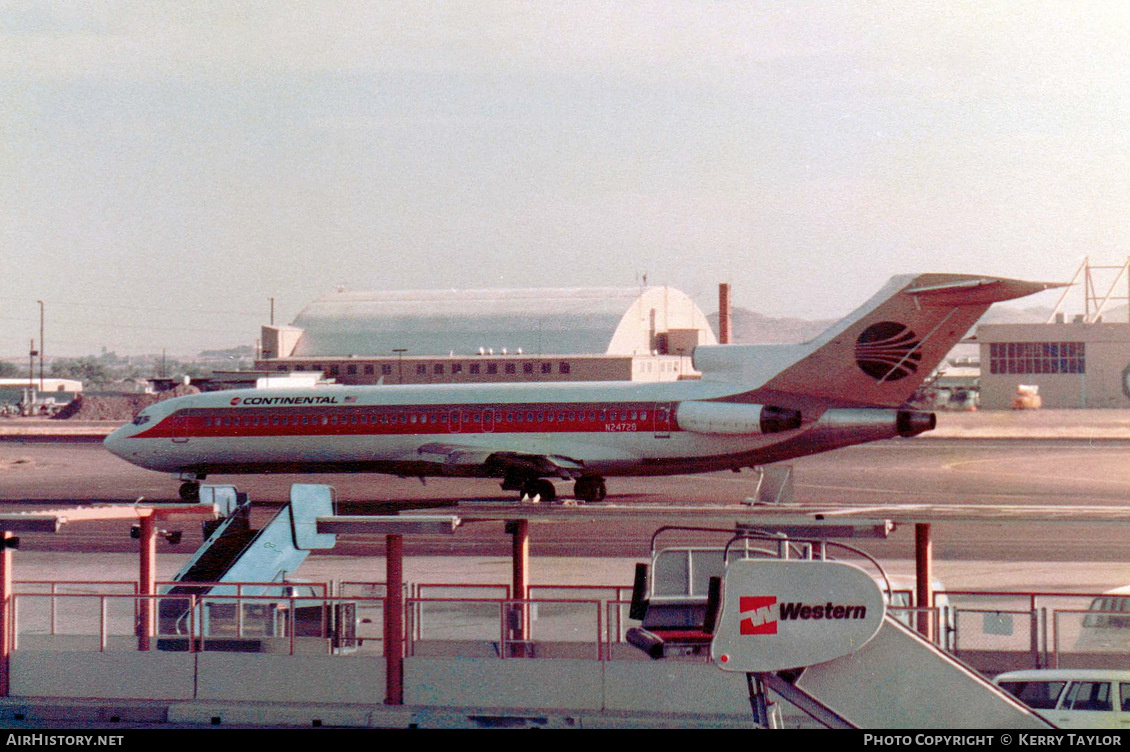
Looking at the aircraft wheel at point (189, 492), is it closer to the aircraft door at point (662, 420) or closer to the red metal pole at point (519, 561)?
the aircraft door at point (662, 420)

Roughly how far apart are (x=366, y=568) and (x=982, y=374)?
90.1m

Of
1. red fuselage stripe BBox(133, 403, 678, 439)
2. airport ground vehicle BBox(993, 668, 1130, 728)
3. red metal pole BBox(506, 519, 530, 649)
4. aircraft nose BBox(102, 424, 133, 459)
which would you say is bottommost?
airport ground vehicle BBox(993, 668, 1130, 728)

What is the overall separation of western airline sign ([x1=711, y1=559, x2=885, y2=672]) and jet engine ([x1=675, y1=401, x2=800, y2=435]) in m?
25.8

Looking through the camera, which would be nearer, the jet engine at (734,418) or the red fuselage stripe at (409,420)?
the jet engine at (734,418)

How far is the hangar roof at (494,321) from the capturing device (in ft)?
330

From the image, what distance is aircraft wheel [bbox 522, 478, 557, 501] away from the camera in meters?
39.9

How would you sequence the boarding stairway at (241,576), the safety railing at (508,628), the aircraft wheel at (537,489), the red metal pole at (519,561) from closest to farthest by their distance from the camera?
the safety railing at (508,628) < the red metal pole at (519,561) < the boarding stairway at (241,576) < the aircraft wheel at (537,489)

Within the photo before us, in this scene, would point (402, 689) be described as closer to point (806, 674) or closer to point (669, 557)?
point (669, 557)

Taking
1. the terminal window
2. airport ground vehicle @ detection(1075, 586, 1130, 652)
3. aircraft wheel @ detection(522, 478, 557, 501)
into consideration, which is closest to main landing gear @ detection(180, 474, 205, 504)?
aircraft wheel @ detection(522, 478, 557, 501)

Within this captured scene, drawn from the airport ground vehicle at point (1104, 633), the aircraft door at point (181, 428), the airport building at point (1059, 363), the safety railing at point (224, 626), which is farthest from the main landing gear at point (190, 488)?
the airport building at point (1059, 363)

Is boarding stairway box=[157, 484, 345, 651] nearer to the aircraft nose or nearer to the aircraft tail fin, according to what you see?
the aircraft tail fin

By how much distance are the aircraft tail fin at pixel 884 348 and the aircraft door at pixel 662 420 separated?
2320 mm

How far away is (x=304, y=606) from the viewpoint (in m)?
18.9

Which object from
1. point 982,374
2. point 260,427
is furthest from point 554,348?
point 260,427
